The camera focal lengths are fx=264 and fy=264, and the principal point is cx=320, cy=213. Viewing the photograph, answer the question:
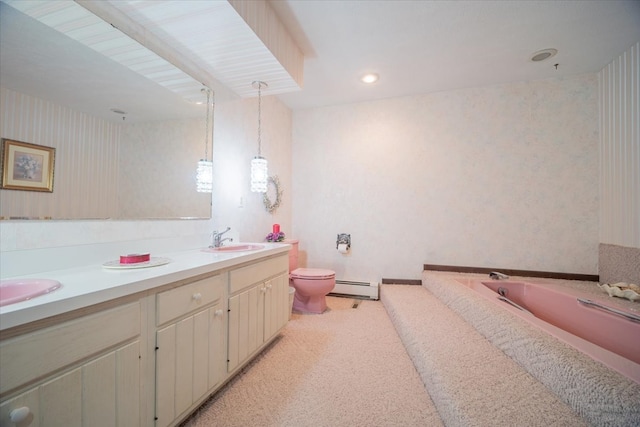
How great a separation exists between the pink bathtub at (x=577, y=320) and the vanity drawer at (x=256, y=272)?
5.32 ft

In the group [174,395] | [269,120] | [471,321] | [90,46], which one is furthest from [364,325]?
[90,46]

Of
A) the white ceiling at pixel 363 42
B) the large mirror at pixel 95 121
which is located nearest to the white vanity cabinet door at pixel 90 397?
the large mirror at pixel 95 121

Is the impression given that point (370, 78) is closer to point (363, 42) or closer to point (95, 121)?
point (363, 42)

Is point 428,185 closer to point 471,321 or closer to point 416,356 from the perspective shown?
point 471,321

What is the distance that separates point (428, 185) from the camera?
123 inches

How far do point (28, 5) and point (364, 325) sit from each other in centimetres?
288

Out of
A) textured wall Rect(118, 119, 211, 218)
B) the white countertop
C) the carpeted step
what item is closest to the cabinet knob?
the white countertop

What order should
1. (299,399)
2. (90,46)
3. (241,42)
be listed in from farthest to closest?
(241,42) → (299,399) → (90,46)

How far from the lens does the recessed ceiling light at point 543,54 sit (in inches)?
90.6

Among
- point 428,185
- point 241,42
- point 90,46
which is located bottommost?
point 428,185

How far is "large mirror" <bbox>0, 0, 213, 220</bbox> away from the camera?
1099 millimetres

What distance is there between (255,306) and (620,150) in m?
3.36

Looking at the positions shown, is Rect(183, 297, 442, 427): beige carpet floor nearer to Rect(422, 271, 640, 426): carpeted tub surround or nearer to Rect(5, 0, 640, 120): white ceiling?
Rect(422, 271, 640, 426): carpeted tub surround

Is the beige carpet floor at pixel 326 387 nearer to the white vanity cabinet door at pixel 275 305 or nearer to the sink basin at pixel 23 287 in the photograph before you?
the white vanity cabinet door at pixel 275 305
